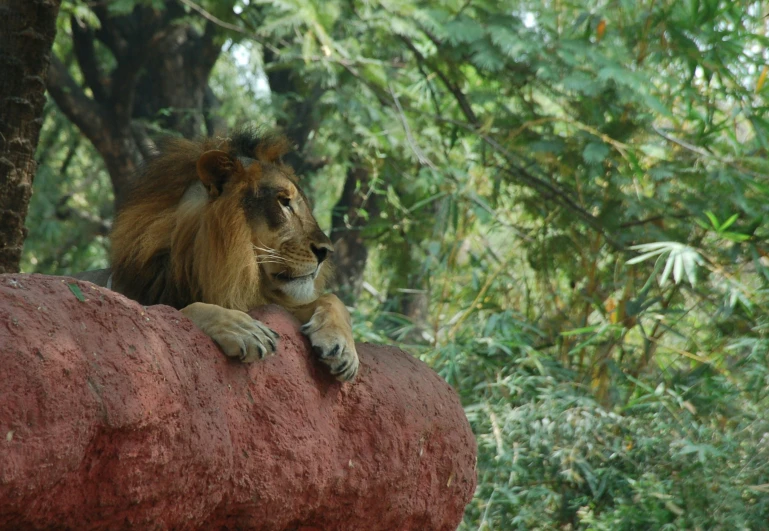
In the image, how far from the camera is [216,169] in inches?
123

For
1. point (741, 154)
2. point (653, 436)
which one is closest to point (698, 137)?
point (741, 154)

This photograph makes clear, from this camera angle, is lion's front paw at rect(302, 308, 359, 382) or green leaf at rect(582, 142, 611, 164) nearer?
lion's front paw at rect(302, 308, 359, 382)

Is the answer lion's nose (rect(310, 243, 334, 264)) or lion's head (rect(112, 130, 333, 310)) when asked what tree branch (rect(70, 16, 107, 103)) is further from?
lion's nose (rect(310, 243, 334, 264))

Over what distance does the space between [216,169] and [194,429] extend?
1.17 m

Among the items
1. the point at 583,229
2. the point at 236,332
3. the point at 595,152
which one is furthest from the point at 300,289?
the point at 583,229

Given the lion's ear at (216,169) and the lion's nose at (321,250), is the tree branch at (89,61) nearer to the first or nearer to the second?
the lion's ear at (216,169)

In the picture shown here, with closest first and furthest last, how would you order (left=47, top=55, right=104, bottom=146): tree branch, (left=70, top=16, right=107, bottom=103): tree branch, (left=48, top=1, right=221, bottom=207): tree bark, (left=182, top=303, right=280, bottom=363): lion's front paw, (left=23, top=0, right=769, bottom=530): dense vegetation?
(left=182, top=303, right=280, bottom=363): lion's front paw, (left=23, top=0, right=769, bottom=530): dense vegetation, (left=47, top=55, right=104, bottom=146): tree branch, (left=48, top=1, right=221, bottom=207): tree bark, (left=70, top=16, right=107, bottom=103): tree branch

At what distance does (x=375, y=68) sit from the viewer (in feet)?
21.1

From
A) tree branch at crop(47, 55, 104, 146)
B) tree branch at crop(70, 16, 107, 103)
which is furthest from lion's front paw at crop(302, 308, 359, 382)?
tree branch at crop(70, 16, 107, 103)

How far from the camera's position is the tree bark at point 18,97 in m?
3.43

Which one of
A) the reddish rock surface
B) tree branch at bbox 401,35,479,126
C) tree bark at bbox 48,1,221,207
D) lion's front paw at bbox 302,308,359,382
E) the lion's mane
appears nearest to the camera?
the reddish rock surface

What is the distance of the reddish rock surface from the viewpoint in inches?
73.6

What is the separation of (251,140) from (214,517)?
146 cm

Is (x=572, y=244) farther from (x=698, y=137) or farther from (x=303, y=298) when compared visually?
(x=303, y=298)
